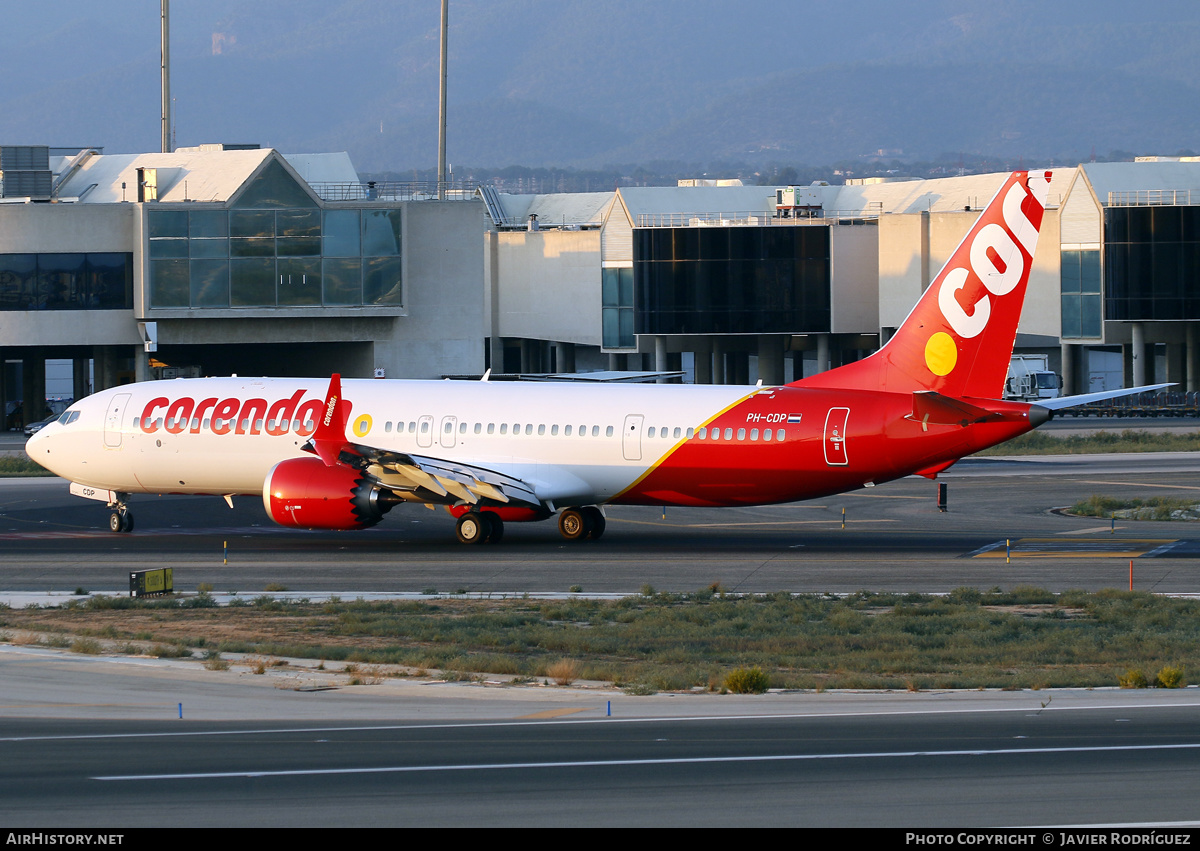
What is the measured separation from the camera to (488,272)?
127000 millimetres

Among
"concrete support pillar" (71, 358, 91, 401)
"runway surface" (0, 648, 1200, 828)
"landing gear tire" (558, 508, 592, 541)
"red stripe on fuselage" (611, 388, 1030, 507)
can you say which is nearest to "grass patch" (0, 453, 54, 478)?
"landing gear tire" (558, 508, 592, 541)

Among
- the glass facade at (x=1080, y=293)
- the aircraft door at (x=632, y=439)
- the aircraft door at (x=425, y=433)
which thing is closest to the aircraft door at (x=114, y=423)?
the aircraft door at (x=425, y=433)

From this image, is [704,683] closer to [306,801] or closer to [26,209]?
[306,801]

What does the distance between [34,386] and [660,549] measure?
229 feet

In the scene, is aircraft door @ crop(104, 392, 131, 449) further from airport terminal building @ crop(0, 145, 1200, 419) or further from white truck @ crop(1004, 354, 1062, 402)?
white truck @ crop(1004, 354, 1062, 402)

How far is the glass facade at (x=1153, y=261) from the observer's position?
91250 millimetres

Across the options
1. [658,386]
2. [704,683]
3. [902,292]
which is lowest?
[704,683]

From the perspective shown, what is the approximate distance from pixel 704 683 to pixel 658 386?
18140mm

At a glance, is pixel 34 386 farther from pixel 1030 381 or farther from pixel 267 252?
pixel 1030 381

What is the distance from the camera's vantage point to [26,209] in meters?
77.2

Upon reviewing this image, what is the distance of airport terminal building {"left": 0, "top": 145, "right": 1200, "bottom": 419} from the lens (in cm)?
7788

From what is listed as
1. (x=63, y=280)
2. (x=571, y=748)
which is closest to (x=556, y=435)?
(x=571, y=748)

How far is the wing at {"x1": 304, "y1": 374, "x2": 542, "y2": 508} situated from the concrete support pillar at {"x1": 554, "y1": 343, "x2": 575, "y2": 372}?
3489 inches

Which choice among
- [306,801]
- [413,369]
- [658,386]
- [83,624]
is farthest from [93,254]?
[306,801]
